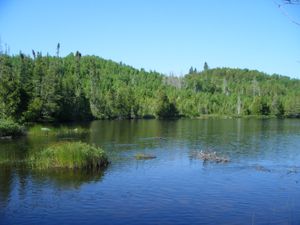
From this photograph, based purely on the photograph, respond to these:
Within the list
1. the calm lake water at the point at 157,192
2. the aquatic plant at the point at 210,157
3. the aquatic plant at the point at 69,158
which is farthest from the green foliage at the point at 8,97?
the aquatic plant at the point at 210,157

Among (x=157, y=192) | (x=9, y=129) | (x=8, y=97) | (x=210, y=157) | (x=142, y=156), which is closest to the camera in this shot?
(x=157, y=192)

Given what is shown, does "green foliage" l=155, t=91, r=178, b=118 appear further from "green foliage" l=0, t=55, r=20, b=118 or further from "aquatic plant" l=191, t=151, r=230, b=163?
"aquatic plant" l=191, t=151, r=230, b=163

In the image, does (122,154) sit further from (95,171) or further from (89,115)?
(89,115)

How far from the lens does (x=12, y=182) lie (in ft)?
115

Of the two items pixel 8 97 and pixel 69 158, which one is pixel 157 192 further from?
pixel 8 97

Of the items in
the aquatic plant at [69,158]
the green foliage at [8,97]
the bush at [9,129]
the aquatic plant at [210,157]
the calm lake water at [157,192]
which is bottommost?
the calm lake water at [157,192]

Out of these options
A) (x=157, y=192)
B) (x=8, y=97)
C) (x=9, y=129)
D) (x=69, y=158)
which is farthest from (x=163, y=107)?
(x=157, y=192)

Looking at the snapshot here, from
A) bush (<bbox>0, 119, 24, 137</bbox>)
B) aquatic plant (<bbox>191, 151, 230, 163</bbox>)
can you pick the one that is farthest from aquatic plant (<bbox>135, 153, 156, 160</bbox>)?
bush (<bbox>0, 119, 24, 137</bbox>)

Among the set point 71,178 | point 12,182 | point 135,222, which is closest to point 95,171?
point 71,178

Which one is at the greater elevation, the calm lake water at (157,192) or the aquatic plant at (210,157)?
the aquatic plant at (210,157)

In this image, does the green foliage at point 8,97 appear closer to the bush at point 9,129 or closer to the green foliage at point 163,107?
the bush at point 9,129

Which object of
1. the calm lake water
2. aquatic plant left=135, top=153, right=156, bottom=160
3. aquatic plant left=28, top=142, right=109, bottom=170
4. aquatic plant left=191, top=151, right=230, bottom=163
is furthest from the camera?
aquatic plant left=135, top=153, right=156, bottom=160

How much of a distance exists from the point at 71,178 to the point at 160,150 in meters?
22.6

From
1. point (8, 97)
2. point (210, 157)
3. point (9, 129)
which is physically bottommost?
point (210, 157)
